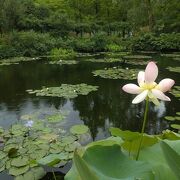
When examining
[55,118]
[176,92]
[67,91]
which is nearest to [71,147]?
[55,118]

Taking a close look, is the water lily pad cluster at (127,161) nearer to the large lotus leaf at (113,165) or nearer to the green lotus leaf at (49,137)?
the large lotus leaf at (113,165)

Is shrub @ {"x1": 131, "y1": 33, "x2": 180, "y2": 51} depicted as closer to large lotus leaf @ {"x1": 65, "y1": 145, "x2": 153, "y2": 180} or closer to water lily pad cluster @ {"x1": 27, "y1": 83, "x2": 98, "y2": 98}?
water lily pad cluster @ {"x1": 27, "y1": 83, "x2": 98, "y2": 98}

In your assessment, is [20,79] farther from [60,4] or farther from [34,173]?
[60,4]

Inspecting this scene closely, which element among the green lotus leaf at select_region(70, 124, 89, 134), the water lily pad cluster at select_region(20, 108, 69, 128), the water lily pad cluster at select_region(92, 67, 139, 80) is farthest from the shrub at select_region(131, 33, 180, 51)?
the green lotus leaf at select_region(70, 124, 89, 134)

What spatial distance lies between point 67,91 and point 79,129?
3034 millimetres

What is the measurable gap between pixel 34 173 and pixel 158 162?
248cm

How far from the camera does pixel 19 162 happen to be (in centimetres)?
404

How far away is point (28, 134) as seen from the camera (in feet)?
16.8

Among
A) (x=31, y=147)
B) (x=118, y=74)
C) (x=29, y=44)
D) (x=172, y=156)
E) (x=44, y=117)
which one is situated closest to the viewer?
(x=172, y=156)

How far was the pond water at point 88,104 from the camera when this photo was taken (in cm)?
590

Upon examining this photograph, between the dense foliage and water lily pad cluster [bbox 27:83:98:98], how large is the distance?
336 inches

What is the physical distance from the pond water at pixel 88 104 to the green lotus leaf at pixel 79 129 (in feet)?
0.52

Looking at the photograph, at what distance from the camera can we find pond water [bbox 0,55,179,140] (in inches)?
232

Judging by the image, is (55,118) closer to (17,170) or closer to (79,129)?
(79,129)
